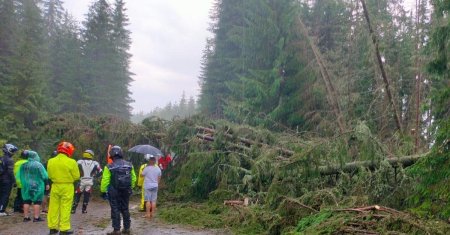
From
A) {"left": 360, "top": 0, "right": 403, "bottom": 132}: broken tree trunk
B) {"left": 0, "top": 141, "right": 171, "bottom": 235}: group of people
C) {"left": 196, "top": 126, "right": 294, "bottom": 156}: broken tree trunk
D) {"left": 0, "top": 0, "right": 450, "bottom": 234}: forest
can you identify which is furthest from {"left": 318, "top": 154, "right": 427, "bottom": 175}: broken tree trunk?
{"left": 360, "top": 0, "right": 403, "bottom": 132}: broken tree trunk

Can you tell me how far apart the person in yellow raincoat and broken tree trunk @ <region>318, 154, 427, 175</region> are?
4.90 meters

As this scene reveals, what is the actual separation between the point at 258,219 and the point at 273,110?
11278 millimetres

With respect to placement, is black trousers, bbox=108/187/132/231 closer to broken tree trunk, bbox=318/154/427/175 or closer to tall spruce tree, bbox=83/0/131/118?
broken tree trunk, bbox=318/154/427/175

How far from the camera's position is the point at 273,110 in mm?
18766

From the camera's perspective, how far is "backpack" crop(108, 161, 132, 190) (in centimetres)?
715

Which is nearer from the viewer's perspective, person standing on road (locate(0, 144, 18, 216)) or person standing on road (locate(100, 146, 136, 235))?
person standing on road (locate(100, 146, 136, 235))

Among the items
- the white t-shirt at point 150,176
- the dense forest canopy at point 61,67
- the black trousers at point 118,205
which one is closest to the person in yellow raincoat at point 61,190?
the black trousers at point 118,205

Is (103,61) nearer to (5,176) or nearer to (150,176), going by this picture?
(5,176)

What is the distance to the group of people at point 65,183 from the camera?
280 inches

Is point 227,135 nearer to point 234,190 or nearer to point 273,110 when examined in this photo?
point 234,190

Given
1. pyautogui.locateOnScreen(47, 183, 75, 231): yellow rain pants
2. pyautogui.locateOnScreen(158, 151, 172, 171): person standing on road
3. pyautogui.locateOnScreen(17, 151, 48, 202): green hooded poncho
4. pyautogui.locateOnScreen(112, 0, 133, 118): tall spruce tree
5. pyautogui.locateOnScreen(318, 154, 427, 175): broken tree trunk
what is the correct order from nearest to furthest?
pyautogui.locateOnScreen(47, 183, 75, 231): yellow rain pants < pyautogui.locateOnScreen(318, 154, 427, 175): broken tree trunk < pyautogui.locateOnScreen(17, 151, 48, 202): green hooded poncho < pyautogui.locateOnScreen(158, 151, 172, 171): person standing on road < pyautogui.locateOnScreen(112, 0, 133, 118): tall spruce tree

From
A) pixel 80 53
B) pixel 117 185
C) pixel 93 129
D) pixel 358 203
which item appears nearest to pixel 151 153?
pixel 117 185

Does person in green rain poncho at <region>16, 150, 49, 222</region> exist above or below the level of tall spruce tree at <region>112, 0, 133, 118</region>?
below

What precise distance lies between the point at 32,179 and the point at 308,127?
469 inches
